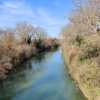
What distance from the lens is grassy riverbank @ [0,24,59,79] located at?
1149 inches

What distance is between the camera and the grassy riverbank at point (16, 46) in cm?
2918

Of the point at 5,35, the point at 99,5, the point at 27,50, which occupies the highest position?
the point at 99,5

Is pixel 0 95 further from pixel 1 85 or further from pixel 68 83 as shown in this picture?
pixel 68 83

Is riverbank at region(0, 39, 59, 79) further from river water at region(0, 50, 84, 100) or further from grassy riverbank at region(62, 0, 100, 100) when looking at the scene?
grassy riverbank at region(62, 0, 100, 100)

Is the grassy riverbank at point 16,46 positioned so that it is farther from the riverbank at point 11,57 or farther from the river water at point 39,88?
the river water at point 39,88

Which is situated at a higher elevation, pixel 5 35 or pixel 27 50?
pixel 5 35

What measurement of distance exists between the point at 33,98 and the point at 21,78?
8.43 meters

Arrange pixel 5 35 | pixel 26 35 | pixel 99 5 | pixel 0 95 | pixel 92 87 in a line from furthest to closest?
pixel 26 35, pixel 5 35, pixel 0 95, pixel 99 5, pixel 92 87

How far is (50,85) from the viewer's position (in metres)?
23.4

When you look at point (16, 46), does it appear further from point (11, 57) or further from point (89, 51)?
point (89, 51)

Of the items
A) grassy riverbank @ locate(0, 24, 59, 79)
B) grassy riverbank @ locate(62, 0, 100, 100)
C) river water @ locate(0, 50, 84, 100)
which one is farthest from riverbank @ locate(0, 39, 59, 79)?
grassy riverbank @ locate(62, 0, 100, 100)

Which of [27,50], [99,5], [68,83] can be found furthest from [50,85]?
[27,50]

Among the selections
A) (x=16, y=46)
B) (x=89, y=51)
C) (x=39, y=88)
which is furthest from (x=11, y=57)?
(x=89, y=51)

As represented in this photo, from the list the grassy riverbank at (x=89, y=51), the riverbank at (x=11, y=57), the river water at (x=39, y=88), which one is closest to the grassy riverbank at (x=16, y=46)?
the riverbank at (x=11, y=57)
